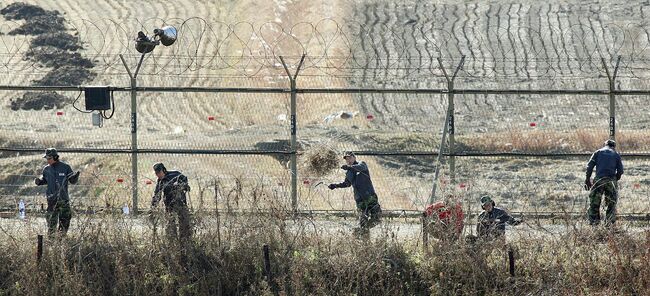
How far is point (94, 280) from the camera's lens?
14.5 metres

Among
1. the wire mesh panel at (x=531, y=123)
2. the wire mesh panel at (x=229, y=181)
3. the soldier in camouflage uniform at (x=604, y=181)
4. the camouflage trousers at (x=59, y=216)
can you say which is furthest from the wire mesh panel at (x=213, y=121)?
the soldier in camouflage uniform at (x=604, y=181)

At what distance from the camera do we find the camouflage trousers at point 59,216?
15.0m

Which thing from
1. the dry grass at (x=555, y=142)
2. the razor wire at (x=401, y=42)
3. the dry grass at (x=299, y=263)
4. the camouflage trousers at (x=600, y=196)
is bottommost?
the dry grass at (x=299, y=263)

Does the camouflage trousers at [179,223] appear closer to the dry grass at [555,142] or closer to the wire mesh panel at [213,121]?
the wire mesh panel at [213,121]

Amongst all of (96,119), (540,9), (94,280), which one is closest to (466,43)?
(540,9)

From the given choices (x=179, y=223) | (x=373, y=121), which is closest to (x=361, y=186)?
(x=179, y=223)

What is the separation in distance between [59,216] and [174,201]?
5.44 feet

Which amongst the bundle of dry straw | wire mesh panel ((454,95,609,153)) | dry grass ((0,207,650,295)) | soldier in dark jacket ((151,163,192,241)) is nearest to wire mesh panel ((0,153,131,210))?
soldier in dark jacket ((151,163,192,241))

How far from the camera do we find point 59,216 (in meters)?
15.2

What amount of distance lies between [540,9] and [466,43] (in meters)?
6.59

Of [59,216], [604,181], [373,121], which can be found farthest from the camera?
[373,121]

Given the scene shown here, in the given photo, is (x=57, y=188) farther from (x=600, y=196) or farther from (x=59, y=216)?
(x=600, y=196)

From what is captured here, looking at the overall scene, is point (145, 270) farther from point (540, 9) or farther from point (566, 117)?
point (540, 9)

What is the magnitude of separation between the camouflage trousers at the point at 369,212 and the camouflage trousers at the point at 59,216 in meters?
3.68
